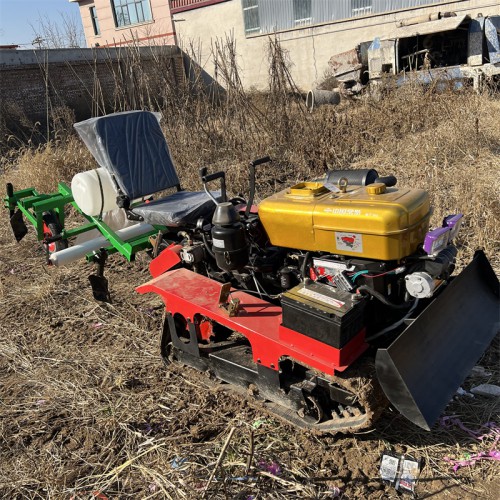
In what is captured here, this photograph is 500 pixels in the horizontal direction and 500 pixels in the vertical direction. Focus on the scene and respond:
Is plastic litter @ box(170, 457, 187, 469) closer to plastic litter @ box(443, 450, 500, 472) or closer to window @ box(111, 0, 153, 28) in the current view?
plastic litter @ box(443, 450, 500, 472)

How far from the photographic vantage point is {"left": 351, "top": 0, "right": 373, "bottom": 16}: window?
50.9ft

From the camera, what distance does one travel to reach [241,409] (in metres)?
2.71

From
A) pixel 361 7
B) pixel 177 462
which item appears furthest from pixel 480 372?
pixel 361 7

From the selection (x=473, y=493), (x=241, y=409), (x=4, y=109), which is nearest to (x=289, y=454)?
(x=241, y=409)

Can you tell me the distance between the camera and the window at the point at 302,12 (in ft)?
56.6

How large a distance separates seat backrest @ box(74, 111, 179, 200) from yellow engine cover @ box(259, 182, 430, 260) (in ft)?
4.65

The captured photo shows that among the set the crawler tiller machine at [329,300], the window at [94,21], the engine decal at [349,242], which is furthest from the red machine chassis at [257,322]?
the window at [94,21]

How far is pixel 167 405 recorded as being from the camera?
2.83 meters

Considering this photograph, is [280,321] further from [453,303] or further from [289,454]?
[453,303]

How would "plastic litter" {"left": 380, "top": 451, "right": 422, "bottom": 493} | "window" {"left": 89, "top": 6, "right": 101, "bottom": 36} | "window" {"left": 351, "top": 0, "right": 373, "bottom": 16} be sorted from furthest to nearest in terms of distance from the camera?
"window" {"left": 89, "top": 6, "right": 101, "bottom": 36} → "window" {"left": 351, "top": 0, "right": 373, "bottom": 16} → "plastic litter" {"left": 380, "top": 451, "right": 422, "bottom": 493}

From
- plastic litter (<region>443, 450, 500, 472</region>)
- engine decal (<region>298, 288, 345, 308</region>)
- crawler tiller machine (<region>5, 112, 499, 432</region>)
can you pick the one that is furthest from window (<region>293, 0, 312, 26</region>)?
plastic litter (<region>443, 450, 500, 472</region>)

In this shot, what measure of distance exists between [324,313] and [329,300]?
10 centimetres

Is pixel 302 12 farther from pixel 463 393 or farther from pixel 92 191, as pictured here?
pixel 463 393

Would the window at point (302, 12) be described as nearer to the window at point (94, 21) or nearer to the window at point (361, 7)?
the window at point (361, 7)
